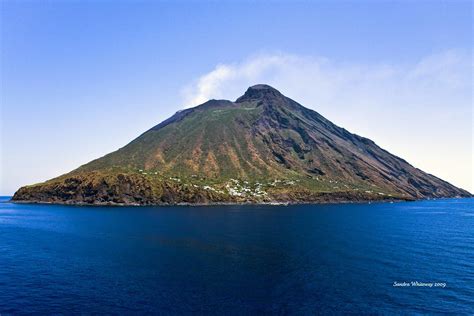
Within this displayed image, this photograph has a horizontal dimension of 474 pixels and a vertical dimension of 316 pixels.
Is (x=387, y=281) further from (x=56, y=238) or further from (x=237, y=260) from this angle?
(x=56, y=238)

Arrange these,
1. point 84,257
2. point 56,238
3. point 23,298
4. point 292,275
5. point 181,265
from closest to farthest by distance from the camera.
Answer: point 23,298 < point 292,275 < point 181,265 < point 84,257 < point 56,238

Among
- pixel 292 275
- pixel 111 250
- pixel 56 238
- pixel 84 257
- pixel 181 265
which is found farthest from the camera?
pixel 56 238

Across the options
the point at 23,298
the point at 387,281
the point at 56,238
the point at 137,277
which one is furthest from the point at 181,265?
the point at 56,238

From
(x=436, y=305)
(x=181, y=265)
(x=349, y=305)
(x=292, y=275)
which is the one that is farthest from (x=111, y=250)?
(x=436, y=305)

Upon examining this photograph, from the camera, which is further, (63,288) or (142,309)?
(63,288)

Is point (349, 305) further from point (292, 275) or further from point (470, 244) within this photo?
point (470, 244)

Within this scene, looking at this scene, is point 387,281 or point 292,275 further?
point 292,275
